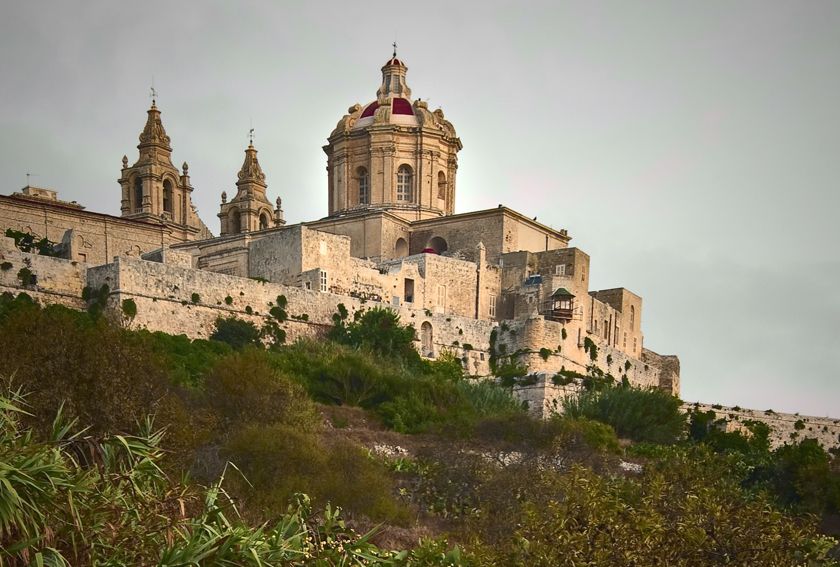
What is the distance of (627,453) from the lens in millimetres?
34562

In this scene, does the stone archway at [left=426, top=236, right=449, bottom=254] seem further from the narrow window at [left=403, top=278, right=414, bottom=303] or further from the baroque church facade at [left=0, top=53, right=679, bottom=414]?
the narrow window at [left=403, top=278, right=414, bottom=303]

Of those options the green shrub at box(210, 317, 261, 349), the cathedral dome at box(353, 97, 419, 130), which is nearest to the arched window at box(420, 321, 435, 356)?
the green shrub at box(210, 317, 261, 349)

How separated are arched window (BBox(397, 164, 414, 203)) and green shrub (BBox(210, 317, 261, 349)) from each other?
38.1 ft

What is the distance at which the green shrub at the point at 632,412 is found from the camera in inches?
1492

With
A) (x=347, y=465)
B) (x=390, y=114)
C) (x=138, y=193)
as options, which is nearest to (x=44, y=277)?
(x=347, y=465)

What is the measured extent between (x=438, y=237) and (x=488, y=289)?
121 inches

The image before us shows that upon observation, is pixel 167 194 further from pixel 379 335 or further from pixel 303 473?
pixel 303 473

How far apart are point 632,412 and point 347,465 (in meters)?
13.9

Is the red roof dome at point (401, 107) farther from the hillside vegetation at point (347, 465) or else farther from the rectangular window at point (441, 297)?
the hillside vegetation at point (347, 465)

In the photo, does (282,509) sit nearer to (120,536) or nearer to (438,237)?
(120,536)

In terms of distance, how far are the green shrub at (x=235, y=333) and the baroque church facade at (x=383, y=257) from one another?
32 cm

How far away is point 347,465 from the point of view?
2612 centimetres

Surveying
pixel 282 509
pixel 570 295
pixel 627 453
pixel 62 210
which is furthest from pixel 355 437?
pixel 62 210

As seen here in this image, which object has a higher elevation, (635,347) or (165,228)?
(165,228)
